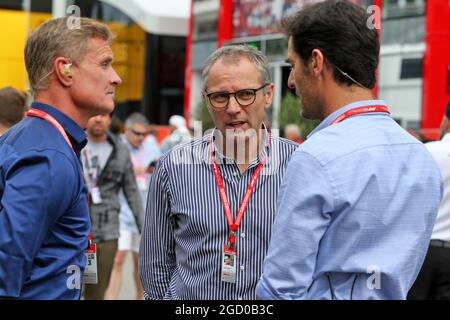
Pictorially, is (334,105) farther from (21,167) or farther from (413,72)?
(413,72)

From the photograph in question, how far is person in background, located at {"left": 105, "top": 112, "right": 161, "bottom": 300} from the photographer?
8.59m

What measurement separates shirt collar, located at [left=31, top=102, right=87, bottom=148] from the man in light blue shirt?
680 mm

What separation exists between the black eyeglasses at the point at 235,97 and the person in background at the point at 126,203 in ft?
13.3

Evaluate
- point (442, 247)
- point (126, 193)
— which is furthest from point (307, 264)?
point (126, 193)

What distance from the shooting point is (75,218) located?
2.35 meters

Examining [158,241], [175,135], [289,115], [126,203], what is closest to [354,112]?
[158,241]

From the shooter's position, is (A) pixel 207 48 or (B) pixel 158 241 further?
(A) pixel 207 48

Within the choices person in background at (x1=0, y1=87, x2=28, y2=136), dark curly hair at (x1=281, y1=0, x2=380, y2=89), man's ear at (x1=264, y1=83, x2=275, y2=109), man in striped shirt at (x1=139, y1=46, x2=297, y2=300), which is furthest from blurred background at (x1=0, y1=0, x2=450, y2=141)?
dark curly hair at (x1=281, y1=0, x2=380, y2=89)

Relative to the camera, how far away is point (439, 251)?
5168 mm

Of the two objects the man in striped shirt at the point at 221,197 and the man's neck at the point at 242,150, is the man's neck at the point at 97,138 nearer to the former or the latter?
the man in striped shirt at the point at 221,197

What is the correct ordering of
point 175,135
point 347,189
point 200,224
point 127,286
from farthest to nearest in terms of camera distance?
point 175,135
point 127,286
point 200,224
point 347,189

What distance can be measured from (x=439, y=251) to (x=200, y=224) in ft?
8.55

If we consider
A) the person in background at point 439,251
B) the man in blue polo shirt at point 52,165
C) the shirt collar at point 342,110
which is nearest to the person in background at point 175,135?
the person in background at point 439,251

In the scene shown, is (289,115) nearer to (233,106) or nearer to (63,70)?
(233,106)
